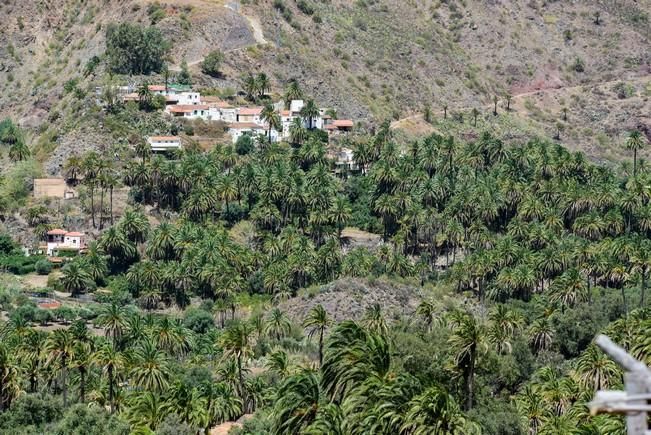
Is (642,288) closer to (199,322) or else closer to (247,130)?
(199,322)

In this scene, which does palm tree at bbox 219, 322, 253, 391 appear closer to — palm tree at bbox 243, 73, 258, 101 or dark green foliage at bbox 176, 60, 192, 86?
palm tree at bbox 243, 73, 258, 101

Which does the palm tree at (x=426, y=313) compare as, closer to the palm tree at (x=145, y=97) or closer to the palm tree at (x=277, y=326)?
the palm tree at (x=277, y=326)

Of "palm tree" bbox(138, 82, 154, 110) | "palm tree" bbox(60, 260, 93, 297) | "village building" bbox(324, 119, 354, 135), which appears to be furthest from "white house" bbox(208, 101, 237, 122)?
"palm tree" bbox(60, 260, 93, 297)

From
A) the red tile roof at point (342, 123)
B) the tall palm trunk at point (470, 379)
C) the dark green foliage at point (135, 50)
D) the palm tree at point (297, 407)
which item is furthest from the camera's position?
the dark green foliage at point (135, 50)

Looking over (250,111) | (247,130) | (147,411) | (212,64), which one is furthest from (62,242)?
Result: (147,411)

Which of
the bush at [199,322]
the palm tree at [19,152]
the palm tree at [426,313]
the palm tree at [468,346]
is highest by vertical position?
the palm tree at [468,346]

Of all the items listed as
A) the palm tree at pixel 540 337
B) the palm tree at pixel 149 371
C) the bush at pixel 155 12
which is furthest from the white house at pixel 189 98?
the palm tree at pixel 149 371
